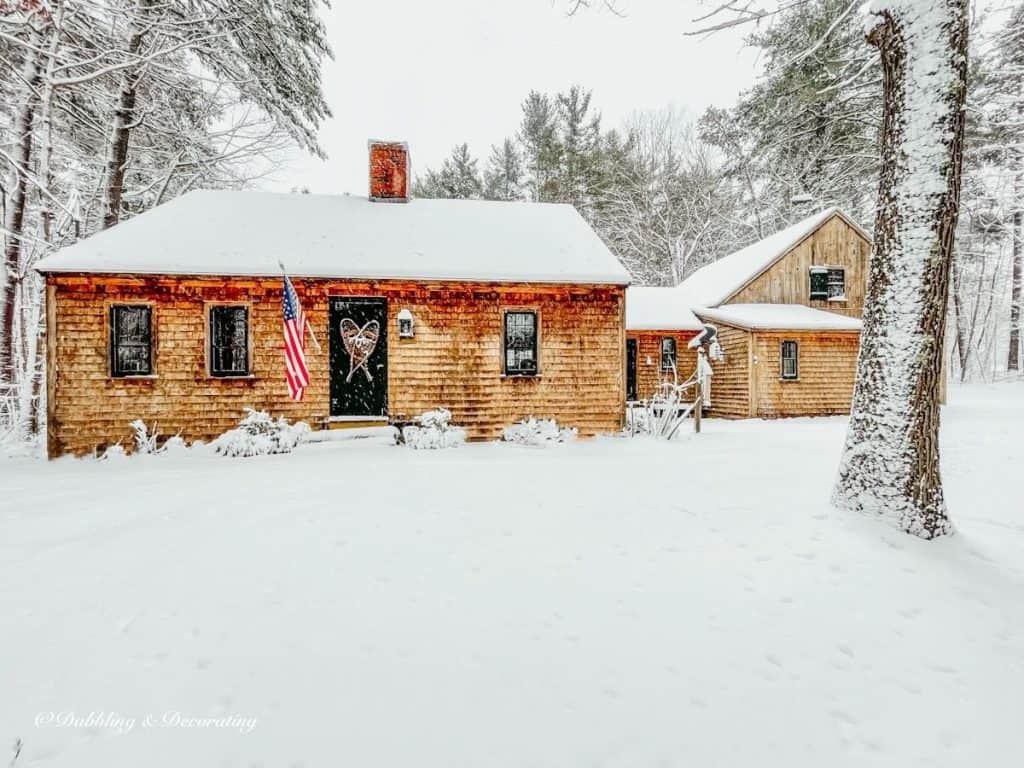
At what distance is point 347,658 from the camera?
8.80 feet

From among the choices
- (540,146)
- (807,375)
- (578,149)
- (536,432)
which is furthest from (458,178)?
(536,432)

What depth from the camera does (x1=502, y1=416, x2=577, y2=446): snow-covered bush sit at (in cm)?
957

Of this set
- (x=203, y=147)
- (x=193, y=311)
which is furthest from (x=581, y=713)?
(x=203, y=147)

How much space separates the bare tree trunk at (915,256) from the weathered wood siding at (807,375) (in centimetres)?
1071

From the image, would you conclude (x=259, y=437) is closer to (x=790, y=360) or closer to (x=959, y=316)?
(x=790, y=360)

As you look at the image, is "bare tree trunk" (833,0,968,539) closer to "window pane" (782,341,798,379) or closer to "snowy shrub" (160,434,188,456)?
Result: "snowy shrub" (160,434,188,456)

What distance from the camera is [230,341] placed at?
9.09 m

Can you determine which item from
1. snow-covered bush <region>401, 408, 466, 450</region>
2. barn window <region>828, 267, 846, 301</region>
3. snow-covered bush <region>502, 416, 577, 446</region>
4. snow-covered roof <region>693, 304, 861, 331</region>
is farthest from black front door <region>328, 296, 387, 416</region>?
barn window <region>828, 267, 846, 301</region>

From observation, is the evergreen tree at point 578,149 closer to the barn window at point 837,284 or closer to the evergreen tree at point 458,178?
the evergreen tree at point 458,178

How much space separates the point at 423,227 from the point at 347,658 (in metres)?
9.61

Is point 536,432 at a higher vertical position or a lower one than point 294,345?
lower

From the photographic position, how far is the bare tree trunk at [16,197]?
29.1 feet

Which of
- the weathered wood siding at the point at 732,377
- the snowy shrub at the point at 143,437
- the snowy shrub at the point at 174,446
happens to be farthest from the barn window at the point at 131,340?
the weathered wood siding at the point at 732,377

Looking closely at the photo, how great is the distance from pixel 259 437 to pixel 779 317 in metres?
14.7
